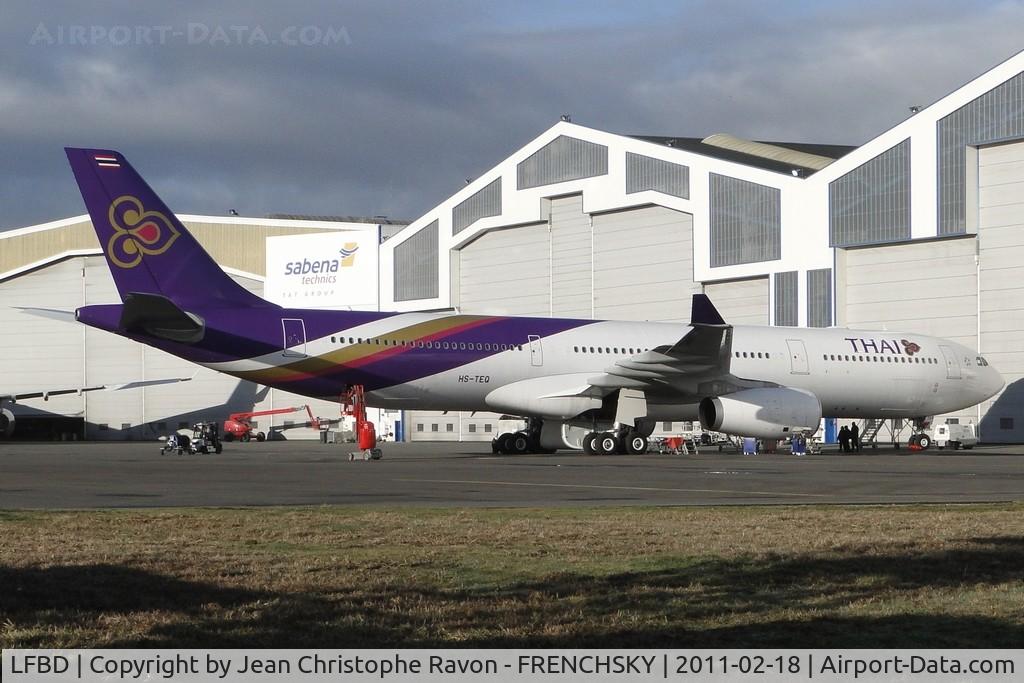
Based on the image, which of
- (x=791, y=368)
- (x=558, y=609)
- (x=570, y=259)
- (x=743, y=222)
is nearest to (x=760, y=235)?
(x=743, y=222)

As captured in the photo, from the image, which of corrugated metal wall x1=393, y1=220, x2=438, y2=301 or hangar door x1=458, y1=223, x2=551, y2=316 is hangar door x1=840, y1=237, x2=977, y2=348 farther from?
corrugated metal wall x1=393, y1=220, x2=438, y2=301

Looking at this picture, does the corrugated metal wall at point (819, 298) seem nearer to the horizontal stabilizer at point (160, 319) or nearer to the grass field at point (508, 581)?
the horizontal stabilizer at point (160, 319)

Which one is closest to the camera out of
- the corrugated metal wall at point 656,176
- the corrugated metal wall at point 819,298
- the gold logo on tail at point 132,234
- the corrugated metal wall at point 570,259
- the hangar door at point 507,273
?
the gold logo on tail at point 132,234

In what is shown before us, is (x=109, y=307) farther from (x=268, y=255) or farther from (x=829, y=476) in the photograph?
(x=268, y=255)

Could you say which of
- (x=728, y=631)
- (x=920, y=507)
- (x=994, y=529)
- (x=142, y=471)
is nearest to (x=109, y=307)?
(x=142, y=471)

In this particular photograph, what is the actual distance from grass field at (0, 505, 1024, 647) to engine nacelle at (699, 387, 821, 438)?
20830 millimetres

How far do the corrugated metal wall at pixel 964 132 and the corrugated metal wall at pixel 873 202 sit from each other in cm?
142

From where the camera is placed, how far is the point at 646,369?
3419 centimetres

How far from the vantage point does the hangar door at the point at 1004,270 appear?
4350 centimetres

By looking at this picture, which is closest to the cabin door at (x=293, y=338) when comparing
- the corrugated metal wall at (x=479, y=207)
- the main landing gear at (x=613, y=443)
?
the main landing gear at (x=613, y=443)

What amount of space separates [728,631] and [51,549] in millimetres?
5571

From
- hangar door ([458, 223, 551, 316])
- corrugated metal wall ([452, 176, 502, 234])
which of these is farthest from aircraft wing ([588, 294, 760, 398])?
corrugated metal wall ([452, 176, 502, 234])

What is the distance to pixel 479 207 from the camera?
5894 centimetres

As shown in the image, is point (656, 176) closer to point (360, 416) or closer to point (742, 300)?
point (742, 300)
